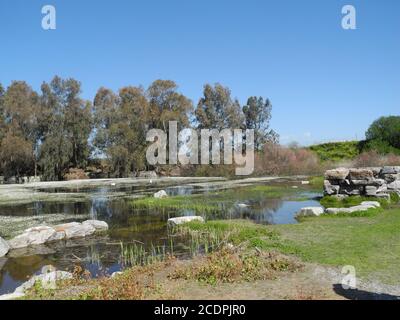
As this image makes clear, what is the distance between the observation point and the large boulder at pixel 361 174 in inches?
1013

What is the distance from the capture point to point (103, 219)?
24812mm

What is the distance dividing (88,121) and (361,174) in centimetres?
6265

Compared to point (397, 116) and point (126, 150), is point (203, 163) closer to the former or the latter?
point (126, 150)

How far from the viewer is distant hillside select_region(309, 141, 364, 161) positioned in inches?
3206

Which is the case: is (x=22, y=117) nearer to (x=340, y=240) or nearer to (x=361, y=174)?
(x=361, y=174)

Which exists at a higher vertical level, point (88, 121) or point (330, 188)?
point (88, 121)

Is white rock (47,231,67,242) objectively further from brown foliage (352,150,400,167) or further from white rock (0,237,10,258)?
brown foliage (352,150,400,167)

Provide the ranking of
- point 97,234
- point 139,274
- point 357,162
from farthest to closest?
1. point 357,162
2. point 97,234
3. point 139,274

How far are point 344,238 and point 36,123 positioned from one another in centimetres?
6917

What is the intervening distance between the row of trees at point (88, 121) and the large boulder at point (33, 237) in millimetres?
53107

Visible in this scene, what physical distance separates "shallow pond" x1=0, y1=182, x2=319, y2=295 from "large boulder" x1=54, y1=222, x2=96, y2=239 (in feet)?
2.97

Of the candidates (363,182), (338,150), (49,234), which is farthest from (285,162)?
(49,234)
